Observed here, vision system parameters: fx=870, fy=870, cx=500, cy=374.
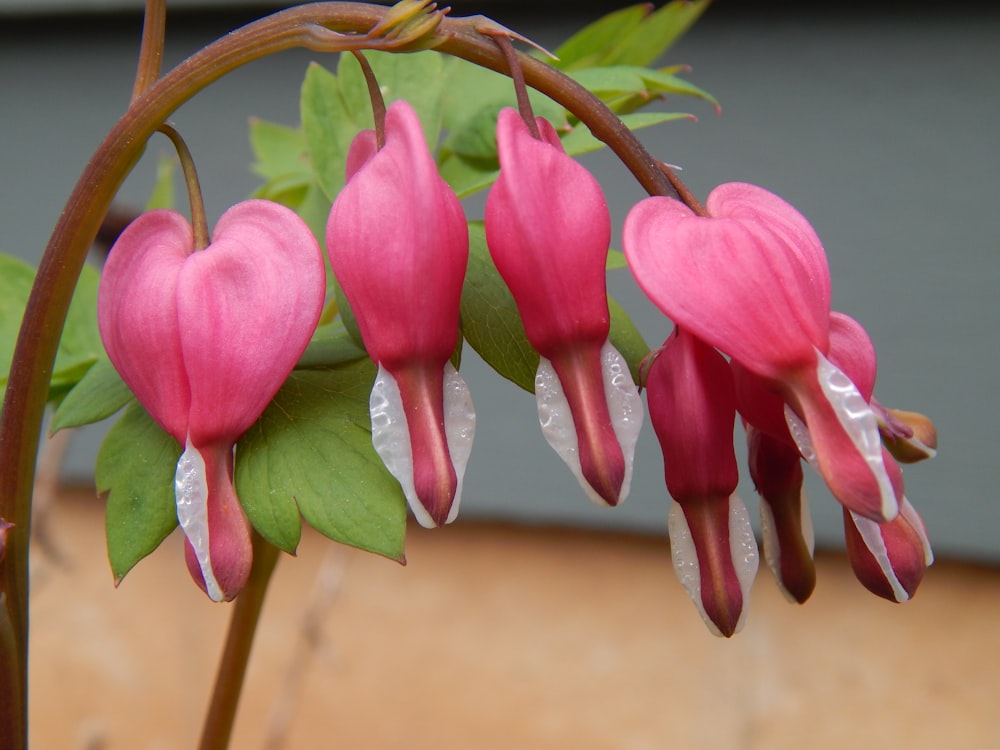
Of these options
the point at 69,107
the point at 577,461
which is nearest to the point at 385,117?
the point at 577,461

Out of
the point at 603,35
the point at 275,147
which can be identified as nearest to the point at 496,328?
the point at 603,35

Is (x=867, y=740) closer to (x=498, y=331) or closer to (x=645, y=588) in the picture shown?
(x=645, y=588)

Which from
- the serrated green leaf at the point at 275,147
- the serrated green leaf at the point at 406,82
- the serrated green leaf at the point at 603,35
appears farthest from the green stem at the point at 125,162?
the serrated green leaf at the point at 275,147

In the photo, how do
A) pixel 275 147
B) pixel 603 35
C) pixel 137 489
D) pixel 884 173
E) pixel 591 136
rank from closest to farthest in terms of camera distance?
pixel 137 489 → pixel 591 136 → pixel 603 35 → pixel 275 147 → pixel 884 173

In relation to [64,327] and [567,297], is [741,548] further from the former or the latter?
[64,327]

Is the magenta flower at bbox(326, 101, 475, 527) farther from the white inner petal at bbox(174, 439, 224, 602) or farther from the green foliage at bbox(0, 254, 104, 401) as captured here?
the green foliage at bbox(0, 254, 104, 401)

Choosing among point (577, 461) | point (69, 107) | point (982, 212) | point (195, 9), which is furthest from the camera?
point (69, 107)

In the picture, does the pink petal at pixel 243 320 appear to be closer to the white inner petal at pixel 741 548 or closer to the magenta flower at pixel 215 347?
the magenta flower at pixel 215 347
